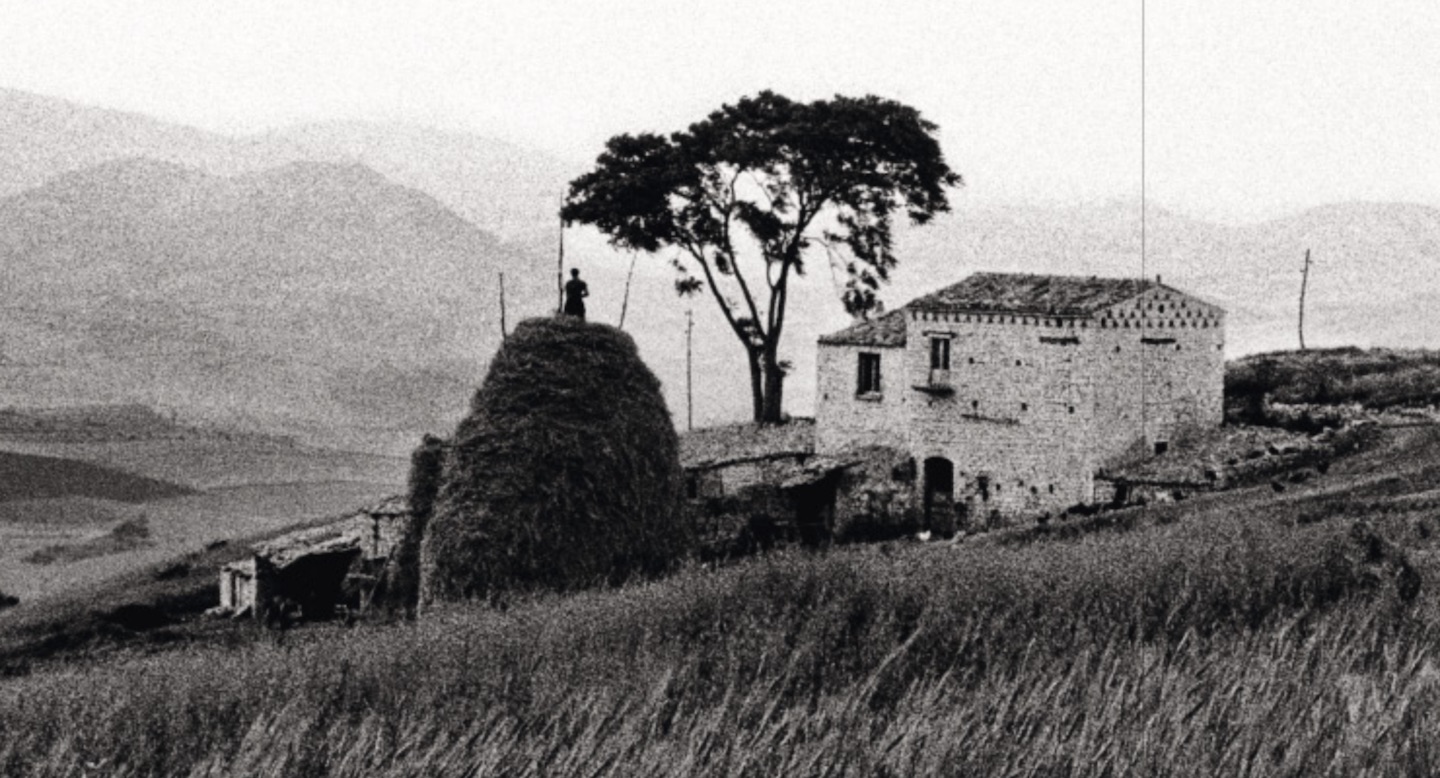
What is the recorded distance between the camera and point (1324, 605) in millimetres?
18219

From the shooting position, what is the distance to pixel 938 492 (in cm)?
4250

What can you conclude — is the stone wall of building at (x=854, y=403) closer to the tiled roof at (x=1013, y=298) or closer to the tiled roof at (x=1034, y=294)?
the tiled roof at (x=1013, y=298)

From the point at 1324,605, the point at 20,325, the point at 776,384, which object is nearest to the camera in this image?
the point at 1324,605

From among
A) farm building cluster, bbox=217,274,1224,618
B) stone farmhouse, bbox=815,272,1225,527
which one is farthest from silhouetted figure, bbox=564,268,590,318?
stone farmhouse, bbox=815,272,1225,527

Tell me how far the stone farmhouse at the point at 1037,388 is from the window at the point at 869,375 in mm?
339

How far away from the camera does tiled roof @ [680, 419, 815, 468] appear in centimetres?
4306

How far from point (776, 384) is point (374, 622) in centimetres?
2668

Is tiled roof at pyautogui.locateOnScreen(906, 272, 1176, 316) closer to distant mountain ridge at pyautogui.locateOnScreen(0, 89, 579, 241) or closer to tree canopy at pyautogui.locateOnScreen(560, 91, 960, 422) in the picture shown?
tree canopy at pyautogui.locateOnScreen(560, 91, 960, 422)

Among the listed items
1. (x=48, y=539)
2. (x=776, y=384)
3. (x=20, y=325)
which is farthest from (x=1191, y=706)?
(x=20, y=325)

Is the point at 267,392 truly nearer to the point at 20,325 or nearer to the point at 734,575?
the point at 20,325

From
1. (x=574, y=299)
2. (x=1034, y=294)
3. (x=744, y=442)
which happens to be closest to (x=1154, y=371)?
(x=1034, y=294)

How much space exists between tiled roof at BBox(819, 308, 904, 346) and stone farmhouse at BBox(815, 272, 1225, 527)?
447mm

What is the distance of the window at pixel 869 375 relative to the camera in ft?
144

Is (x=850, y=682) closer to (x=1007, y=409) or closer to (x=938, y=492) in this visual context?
(x=1007, y=409)
